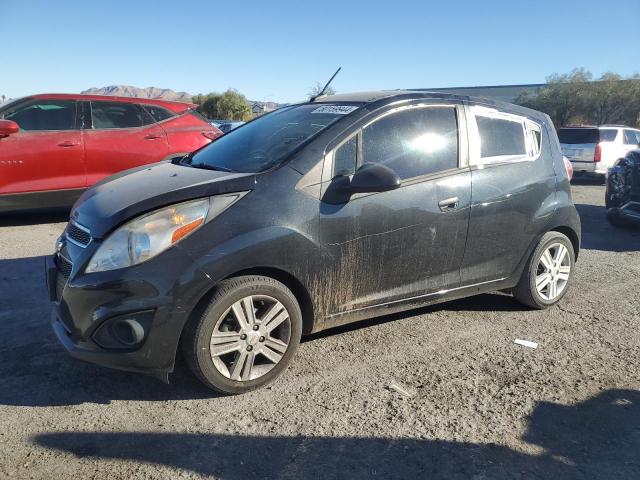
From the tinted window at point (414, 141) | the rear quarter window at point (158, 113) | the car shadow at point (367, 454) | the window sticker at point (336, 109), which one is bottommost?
the car shadow at point (367, 454)

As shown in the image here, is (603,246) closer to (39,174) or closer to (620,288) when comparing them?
(620,288)

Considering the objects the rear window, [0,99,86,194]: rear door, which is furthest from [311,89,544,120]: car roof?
the rear window

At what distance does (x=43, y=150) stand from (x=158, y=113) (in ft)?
5.53

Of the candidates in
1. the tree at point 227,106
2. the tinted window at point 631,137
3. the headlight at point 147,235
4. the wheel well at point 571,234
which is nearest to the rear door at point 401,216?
the headlight at point 147,235

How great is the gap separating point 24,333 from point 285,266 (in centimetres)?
210

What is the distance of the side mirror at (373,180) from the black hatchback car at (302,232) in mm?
12

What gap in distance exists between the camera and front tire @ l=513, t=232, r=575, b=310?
14.3ft

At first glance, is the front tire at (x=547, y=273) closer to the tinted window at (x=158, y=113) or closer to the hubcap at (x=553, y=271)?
the hubcap at (x=553, y=271)

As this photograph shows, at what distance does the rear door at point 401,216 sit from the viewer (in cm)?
334

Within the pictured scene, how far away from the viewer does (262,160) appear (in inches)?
138

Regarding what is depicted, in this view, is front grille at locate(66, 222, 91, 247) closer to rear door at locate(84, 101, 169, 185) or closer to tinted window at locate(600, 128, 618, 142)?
rear door at locate(84, 101, 169, 185)

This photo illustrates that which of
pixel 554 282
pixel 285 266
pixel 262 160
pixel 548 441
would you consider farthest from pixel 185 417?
pixel 554 282

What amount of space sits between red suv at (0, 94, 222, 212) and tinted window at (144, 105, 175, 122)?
0.01 metres

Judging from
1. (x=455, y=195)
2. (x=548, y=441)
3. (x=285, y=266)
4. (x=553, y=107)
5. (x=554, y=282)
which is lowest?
(x=548, y=441)
